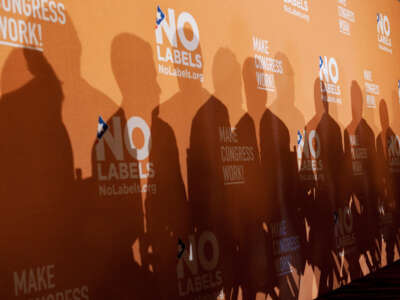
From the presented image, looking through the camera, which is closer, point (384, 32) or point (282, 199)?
point (282, 199)

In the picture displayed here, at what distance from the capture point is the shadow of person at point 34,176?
1418 millimetres

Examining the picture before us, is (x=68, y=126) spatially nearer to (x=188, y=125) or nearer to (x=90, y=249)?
(x=90, y=249)

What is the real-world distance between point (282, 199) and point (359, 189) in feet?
3.35

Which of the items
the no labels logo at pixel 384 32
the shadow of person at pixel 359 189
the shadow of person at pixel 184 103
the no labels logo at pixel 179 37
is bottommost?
the shadow of person at pixel 359 189

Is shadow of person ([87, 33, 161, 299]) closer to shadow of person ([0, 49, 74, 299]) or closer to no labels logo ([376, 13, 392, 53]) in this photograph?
shadow of person ([0, 49, 74, 299])

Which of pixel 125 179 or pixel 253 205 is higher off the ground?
pixel 125 179

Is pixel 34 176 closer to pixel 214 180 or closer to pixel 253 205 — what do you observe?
pixel 214 180

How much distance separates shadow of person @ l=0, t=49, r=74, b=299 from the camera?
1.42 m

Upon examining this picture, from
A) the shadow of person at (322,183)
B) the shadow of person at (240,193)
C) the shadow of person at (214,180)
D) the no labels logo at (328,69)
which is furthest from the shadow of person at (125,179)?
the no labels logo at (328,69)

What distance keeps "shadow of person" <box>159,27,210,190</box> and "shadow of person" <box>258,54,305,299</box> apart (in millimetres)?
493

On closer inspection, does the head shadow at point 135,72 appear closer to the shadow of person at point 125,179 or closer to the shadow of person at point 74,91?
the shadow of person at point 125,179

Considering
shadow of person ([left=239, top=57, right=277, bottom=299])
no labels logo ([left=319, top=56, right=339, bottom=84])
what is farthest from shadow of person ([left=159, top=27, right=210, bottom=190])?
no labels logo ([left=319, top=56, right=339, bottom=84])

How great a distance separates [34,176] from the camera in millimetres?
1495

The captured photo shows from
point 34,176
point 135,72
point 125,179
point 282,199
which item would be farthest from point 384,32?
point 34,176
